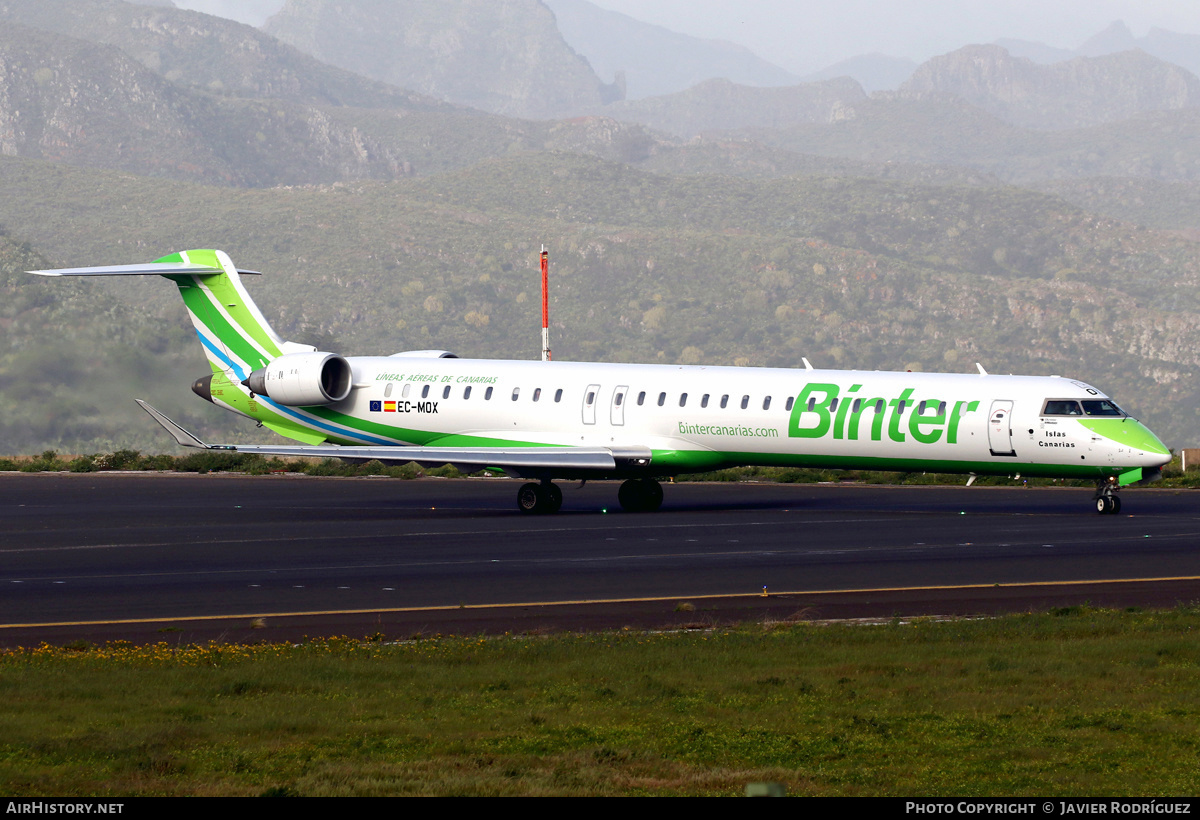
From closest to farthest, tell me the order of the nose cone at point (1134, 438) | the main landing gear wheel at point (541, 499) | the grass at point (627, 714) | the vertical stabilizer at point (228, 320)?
the grass at point (627, 714) < the nose cone at point (1134, 438) < the main landing gear wheel at point (541, 499) < the vertical stabilizer at point (228, 320)

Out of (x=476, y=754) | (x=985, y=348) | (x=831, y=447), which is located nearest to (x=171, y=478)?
(x=831, y=447)

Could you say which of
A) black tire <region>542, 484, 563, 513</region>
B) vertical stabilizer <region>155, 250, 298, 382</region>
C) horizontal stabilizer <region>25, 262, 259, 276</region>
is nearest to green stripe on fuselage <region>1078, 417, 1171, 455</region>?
black tire <region>542, 484, 563, 513</region>

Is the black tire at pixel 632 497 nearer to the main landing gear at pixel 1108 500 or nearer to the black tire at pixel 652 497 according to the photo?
the black tire at pixel 652 497

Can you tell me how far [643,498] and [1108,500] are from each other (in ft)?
31.8

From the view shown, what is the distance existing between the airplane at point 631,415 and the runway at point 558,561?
45.7 inches

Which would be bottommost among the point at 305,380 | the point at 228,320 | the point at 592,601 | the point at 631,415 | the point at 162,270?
the point at 592,601

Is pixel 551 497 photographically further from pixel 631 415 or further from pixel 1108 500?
pixel 1108 500

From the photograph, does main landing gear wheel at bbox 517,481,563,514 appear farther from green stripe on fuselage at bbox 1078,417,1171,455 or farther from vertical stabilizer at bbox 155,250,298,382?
green stripe on fuselage at bbox 1078,417,1171,455

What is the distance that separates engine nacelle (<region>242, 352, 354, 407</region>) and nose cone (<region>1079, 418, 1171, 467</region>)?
54.9 feet

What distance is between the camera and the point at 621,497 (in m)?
33.7

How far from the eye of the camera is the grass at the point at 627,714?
9.33m

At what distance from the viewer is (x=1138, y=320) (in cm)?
19362

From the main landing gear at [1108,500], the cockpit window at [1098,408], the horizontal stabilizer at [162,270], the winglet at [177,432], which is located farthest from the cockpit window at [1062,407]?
the horizontal stabilizer at [162,270]

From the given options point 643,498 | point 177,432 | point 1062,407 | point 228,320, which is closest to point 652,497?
point 643,498
